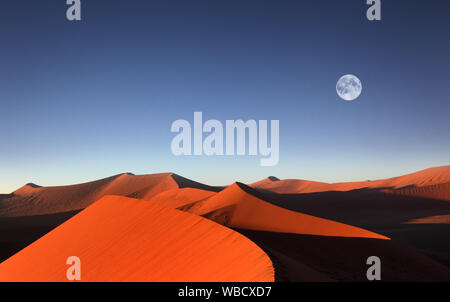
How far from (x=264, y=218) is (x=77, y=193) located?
47.0 meters

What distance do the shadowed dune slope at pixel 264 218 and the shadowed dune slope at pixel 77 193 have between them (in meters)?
28.4

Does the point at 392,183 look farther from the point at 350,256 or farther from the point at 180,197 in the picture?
the point at 350,256

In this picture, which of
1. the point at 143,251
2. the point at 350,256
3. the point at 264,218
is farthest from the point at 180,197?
the point at 350,256

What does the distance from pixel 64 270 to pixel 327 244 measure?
8.59m

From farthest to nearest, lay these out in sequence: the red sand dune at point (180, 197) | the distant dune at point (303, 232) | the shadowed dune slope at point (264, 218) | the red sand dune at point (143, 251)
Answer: the red sand dune at point (180, 197) < the shadowed dune slope at point (264, 218) < the distant dune at point (303, 232) < the red sand dune at point (143, 251)

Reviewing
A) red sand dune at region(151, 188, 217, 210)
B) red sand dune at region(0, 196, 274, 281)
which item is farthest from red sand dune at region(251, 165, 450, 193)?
red sand dune at region(0, 196, 274, 281)

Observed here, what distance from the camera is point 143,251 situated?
797cm

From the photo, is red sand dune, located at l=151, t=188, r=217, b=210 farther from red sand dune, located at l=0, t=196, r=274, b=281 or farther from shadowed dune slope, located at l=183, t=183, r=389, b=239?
red sand dune, located at l=0, t=196, r=274, b=281

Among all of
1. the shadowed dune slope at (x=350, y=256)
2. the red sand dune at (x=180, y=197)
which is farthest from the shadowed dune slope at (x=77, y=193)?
the shadowed dune slope at (x=350, y=256)


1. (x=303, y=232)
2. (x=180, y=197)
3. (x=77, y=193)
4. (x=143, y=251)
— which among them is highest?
(x=143, y=251)

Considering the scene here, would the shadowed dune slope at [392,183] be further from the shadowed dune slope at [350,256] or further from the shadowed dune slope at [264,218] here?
the shadowed dune slope at [350,256]

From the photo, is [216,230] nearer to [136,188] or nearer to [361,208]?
[361,208]

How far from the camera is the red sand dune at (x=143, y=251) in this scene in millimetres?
6052
